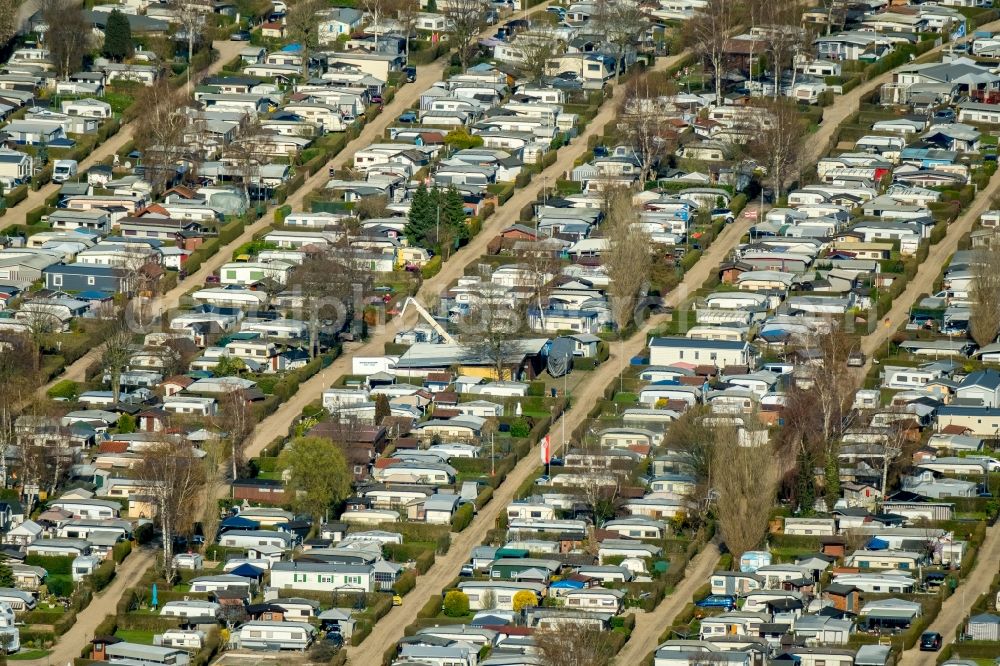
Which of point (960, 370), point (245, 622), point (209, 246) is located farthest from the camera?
point (209, 246)

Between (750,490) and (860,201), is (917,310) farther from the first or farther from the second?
(750,490)

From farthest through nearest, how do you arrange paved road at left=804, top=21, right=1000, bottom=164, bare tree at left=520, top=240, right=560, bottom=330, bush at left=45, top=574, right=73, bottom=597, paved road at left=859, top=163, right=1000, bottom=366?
paved road at left=804, top=21, right=1000, bottom=164 → bare tree at left=520, top=240, right=560, bottom=330 → paved road at left=859, top=163, right=1000, bottom=366 → bush at left=45, top=574, right=73, bottom=597

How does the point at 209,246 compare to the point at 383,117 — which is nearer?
the point at 209,246

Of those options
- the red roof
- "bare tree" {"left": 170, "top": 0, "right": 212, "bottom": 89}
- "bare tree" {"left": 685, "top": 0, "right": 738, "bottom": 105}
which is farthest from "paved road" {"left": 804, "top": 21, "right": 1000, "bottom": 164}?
the red roof

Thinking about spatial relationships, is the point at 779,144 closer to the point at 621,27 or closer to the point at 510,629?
the point at 621,27

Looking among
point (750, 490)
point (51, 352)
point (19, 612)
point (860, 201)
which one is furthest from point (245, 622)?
point (860, 201)

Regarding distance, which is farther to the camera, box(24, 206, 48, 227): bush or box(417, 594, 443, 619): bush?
box(24, 206, 48, 227): bush

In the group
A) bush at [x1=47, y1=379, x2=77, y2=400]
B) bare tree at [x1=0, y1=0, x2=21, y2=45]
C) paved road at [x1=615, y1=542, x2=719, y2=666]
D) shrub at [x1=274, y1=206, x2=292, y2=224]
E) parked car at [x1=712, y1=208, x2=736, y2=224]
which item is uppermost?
bare tree at [x1=0, y1=0, x2=21, y2=45]

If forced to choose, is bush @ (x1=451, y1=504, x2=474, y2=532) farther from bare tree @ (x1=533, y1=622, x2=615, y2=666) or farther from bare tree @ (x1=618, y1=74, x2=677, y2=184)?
bare tree @ (x1=618, y1=74, x2=677, y2=184)

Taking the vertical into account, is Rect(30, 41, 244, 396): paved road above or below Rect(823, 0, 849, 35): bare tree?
below
